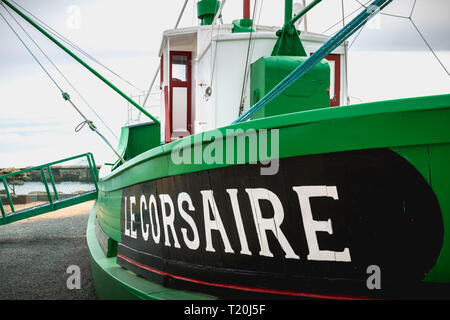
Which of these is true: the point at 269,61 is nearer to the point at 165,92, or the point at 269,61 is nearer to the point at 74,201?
the point at 165,92

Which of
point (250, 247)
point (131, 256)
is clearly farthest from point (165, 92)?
point (250, 247)

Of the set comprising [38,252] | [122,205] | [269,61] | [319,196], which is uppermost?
[269,61]

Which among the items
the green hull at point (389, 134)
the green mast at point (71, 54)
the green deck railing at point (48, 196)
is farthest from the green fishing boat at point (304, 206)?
the green deck railing at point (48, 196)

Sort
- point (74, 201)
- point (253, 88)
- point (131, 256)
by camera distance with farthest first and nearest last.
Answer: point (74, 201) < point (253, 88) < point (131, 256)

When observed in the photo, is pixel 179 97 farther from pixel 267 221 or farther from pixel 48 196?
pixel 48 196

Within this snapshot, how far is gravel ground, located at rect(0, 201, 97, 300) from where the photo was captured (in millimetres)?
5754

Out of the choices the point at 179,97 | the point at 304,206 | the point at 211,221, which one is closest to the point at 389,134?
the point at 304,206

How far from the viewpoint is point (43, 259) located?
795cm

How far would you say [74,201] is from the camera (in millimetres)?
10008

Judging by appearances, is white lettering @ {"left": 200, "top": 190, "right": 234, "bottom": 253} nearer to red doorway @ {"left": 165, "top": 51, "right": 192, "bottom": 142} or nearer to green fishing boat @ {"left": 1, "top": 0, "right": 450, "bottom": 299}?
green fishing boat @ {"left": 1, "top": 0, "right": 450, "bottom": 299}

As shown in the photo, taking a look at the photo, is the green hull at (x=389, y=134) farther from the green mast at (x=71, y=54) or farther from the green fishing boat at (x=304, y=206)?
the green mast at (x=71, y=54)

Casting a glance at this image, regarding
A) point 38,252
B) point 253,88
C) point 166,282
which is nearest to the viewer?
point 166,282

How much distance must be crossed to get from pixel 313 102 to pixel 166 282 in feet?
8.12

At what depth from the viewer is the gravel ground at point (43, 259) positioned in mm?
5754
